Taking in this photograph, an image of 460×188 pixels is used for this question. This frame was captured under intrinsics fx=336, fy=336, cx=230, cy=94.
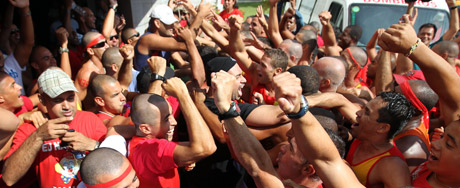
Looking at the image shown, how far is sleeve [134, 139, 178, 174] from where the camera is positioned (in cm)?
223

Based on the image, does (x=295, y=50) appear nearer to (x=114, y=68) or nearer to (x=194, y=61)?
(x=194, y=61)

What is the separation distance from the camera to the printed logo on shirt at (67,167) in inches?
101

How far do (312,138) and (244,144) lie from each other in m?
0.47

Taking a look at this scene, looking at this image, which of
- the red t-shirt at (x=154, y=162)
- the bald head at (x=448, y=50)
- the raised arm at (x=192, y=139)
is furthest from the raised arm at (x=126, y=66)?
the bald head at (x=448, y=50)

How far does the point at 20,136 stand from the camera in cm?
264

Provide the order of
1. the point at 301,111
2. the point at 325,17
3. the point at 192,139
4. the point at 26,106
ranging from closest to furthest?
1. the point at 301,111
2. the point at 192,139
3. the point at 26,106
4. the point at 325,17

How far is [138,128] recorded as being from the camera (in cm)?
252

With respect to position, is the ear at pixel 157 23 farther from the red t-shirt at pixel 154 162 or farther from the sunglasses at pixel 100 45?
the red t-shirt at pixel 154 162

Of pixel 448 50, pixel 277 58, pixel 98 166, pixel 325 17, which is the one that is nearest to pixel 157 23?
pixel 277 58

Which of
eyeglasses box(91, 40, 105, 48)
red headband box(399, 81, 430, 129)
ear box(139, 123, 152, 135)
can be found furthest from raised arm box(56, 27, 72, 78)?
red headband box(399, 81, 430, 129)

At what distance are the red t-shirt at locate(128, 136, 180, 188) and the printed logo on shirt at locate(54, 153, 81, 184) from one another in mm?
492

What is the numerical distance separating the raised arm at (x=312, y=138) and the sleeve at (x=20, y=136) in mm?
2128

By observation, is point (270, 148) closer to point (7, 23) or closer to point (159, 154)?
point (159, 154)

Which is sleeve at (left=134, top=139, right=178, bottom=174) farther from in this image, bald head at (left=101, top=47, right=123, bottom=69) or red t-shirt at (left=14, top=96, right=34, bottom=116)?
bald head at (left=101, top=47, right=123, bottom=69)
